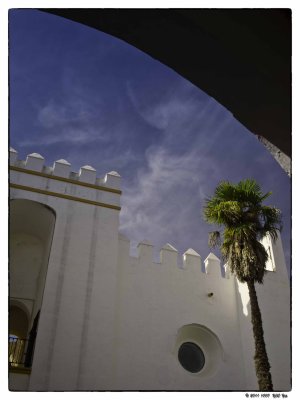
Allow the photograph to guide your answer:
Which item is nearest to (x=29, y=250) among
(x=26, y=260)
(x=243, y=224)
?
(x=26, y=260)

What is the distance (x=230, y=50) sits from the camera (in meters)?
2.15

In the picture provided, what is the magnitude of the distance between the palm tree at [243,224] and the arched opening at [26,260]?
→ 4733 millimetres

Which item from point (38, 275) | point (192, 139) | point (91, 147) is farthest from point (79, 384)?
point (192, 139)

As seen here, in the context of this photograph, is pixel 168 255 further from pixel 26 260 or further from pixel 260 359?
pixel 26 260

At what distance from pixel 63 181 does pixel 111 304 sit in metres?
3.90

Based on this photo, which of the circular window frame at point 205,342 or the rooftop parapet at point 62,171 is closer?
the circular window frame at point 205,342

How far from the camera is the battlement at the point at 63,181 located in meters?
12.1

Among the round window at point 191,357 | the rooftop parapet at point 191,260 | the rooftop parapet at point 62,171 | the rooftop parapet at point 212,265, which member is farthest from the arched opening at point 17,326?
the rooftop parapet at point 212,265

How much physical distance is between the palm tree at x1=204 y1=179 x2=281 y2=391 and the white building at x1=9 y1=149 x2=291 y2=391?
1.75 meters

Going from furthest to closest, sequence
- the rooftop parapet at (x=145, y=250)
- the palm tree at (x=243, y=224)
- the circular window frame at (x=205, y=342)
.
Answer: the rooftop parapet at (x=145, y=250)
the circular window frame at (x=205, y=342)
the palm tree at (x=243, y=224)

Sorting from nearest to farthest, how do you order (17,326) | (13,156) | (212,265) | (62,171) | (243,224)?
1. (243,224)
2. (13,156)
3. (62,171)
4. (212,265)
5. (17,326)

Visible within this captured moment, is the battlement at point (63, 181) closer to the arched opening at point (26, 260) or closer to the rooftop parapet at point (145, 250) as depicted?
the arched opening at point (26, 260)
